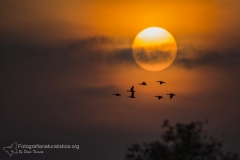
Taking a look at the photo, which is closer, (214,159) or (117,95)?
(214,159)

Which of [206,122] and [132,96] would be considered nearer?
[206,122]

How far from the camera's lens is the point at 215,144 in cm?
7025

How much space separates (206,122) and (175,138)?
9.71ft

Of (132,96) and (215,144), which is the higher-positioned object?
(132,96)

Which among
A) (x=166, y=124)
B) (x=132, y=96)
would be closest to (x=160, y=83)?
(x=132, y=96)

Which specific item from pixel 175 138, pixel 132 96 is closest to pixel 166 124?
pixel 175 138

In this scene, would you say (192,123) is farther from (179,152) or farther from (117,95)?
(117,95)

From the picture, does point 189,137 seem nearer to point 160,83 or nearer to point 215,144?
point 215,144

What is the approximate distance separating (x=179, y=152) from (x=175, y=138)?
5.46 ft

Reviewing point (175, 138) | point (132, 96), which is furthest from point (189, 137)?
point (132, 96)

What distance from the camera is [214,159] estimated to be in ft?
227

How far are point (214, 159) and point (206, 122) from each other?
329 cm

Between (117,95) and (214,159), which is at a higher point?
(117,95)

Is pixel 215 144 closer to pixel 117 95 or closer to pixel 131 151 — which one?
pixel 131 151
